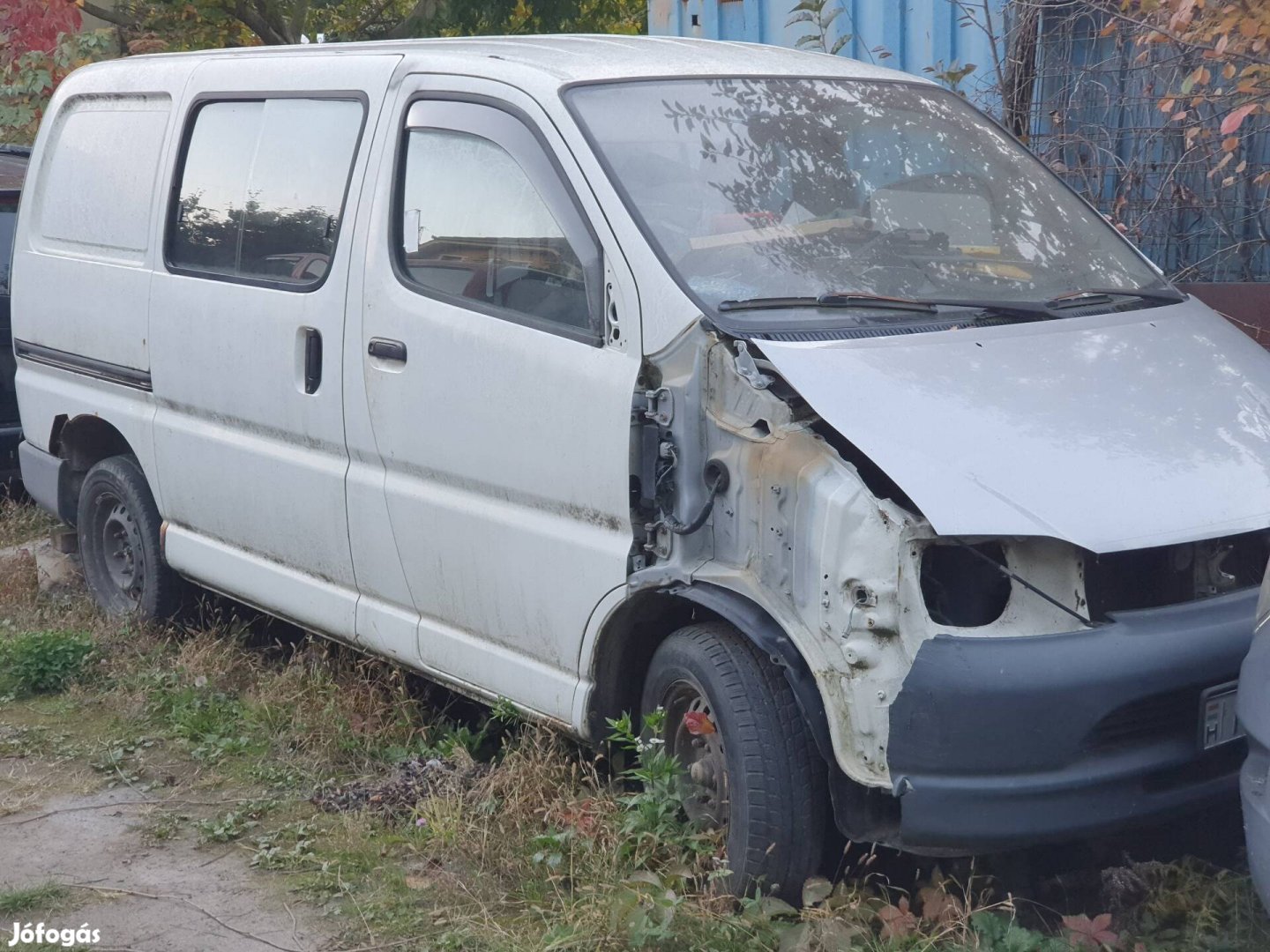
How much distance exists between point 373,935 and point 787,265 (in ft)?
6.21

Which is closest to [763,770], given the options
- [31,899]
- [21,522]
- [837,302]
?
[837,302]

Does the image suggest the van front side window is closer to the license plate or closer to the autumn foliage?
the license plate

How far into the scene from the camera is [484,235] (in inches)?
164

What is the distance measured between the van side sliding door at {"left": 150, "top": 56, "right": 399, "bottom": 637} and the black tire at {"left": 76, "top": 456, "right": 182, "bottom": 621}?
22cm

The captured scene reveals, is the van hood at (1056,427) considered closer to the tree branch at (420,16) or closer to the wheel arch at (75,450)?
the wheel arch at (75,450)

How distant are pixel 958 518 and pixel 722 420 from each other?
0.66m

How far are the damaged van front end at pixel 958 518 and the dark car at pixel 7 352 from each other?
4463mm

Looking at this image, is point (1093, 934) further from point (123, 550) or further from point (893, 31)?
point (893, 31)

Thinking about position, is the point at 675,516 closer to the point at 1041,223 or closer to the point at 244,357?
the point at 1041,223

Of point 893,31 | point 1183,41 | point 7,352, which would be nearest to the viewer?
point 1183,41

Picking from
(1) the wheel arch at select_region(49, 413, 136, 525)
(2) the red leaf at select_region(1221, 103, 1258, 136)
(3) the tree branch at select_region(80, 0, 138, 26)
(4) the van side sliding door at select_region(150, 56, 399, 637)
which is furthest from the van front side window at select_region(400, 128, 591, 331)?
(3) the tree branch at select_region(80, 0, 138, 26)

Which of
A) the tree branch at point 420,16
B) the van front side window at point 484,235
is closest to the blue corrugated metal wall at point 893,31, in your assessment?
the van front side window at point 484,235

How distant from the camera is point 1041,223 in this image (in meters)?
4.32

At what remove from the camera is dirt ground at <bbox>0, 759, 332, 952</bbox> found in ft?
11.9
